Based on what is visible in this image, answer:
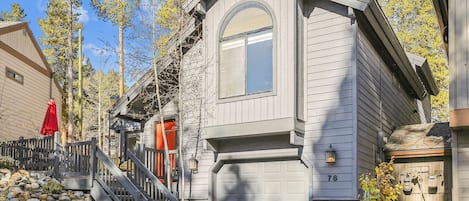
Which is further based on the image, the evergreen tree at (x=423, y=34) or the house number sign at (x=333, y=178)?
the evergreen tree at (x=423, y=34)

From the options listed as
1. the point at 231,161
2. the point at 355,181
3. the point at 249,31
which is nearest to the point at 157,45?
the point at 249,31

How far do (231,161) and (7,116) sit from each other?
12.1 meters

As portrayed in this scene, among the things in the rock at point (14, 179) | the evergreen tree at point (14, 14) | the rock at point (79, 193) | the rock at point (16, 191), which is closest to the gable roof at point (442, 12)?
the rock at point (79, 193)

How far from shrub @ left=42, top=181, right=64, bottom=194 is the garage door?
3392 mm

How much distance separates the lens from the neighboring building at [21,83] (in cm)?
1791

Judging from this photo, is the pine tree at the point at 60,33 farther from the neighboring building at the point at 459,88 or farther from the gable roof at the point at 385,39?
the neighboring building at the point at 459,88

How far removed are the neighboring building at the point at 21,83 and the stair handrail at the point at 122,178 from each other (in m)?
9.64

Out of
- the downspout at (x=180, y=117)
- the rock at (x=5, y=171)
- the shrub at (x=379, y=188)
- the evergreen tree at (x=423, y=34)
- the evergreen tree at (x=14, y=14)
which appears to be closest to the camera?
the shrub at (x=379, y=188)

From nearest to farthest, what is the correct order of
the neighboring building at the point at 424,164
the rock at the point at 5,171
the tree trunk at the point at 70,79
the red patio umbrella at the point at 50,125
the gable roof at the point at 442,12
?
the gable roof at the point at 442,12
the neighboring building at the point at 424,164
the rock at the point at 5,171
the red patio umbrella at the point at 50,125
the tree trunk at the point at 70,79

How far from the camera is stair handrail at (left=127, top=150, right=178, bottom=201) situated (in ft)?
30.7

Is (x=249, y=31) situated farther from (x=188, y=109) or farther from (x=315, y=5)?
(x=188, y=109)

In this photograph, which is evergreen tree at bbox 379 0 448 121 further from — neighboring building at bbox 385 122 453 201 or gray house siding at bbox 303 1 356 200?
gray house siding at bbox 303 1 356 200

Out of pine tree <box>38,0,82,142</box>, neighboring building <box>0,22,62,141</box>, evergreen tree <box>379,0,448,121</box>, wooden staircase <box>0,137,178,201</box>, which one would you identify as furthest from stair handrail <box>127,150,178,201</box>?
evergreen tree <box>379,0,448,121</box>

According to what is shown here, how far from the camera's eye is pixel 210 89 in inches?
395
